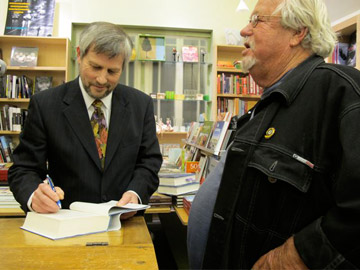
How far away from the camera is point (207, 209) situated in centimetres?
105

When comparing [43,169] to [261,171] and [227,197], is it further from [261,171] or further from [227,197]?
[261,171]

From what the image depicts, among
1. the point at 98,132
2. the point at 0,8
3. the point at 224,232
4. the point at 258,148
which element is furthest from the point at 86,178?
the point at 0,8

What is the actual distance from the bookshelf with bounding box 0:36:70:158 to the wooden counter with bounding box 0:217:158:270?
4317 mm

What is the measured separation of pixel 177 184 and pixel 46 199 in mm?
1312

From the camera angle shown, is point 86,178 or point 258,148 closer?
point 258,148

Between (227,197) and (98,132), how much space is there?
0.71m

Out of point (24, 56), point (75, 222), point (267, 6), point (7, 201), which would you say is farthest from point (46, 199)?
point (24, 56)

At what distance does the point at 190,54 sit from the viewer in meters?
5.37

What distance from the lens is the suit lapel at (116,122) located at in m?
1.34

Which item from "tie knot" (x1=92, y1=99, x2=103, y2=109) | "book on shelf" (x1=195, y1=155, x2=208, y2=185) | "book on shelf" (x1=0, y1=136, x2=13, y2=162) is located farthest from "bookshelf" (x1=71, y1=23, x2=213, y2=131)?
"tie knot" (x1=92, y1=99, x2=103, y2=109)

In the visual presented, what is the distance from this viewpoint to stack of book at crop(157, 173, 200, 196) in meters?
2.29

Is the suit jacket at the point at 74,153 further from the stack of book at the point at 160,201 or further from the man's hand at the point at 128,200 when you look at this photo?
the stack of book at the point at 160,201

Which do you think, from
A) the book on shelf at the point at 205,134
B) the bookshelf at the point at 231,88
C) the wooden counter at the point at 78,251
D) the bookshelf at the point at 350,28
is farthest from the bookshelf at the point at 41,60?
the wooden counter at the point at 78,251

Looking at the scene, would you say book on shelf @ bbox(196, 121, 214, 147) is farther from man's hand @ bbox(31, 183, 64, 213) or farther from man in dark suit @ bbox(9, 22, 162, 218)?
man's hand @ bbox(31, 183, 64, 213)
